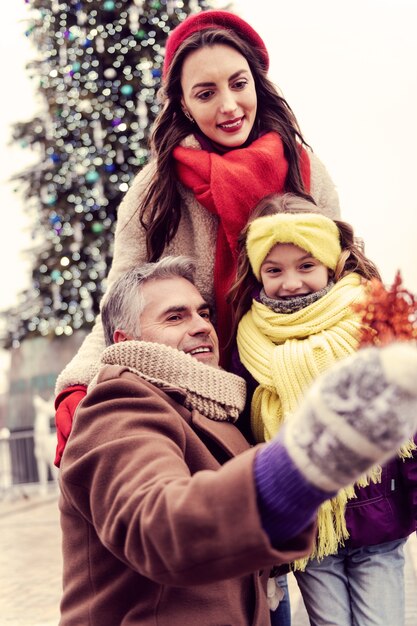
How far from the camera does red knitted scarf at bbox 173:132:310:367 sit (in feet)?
8.36

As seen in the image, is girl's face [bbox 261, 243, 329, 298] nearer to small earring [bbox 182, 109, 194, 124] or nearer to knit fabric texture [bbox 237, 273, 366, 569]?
knit fabric texture [bbox 237, 273, 366, 569]

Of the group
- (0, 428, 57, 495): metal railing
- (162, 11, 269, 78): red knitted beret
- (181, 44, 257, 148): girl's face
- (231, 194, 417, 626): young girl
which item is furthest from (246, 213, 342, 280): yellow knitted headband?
(0, 428, 57, 495): metal railing

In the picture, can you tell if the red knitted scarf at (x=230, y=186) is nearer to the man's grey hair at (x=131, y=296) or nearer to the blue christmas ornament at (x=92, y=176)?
the man's grey hair at (x=131, y=296)

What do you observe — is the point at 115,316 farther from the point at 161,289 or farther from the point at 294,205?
the point at 294,205

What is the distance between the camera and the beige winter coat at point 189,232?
8.79 feet

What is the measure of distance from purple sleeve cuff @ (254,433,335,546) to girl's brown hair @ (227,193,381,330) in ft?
4.22

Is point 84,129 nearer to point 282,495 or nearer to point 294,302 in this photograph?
point 294,302

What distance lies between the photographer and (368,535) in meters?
2.23

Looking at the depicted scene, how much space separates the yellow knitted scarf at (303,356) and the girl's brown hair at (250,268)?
0.32 feet

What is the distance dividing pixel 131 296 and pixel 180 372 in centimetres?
38

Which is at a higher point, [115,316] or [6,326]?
[115,316]

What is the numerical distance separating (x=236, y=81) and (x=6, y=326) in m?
8.15

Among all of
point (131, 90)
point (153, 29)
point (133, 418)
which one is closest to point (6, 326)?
point (131, 90)

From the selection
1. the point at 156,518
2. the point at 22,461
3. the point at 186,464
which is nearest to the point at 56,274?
the point at 22,461
